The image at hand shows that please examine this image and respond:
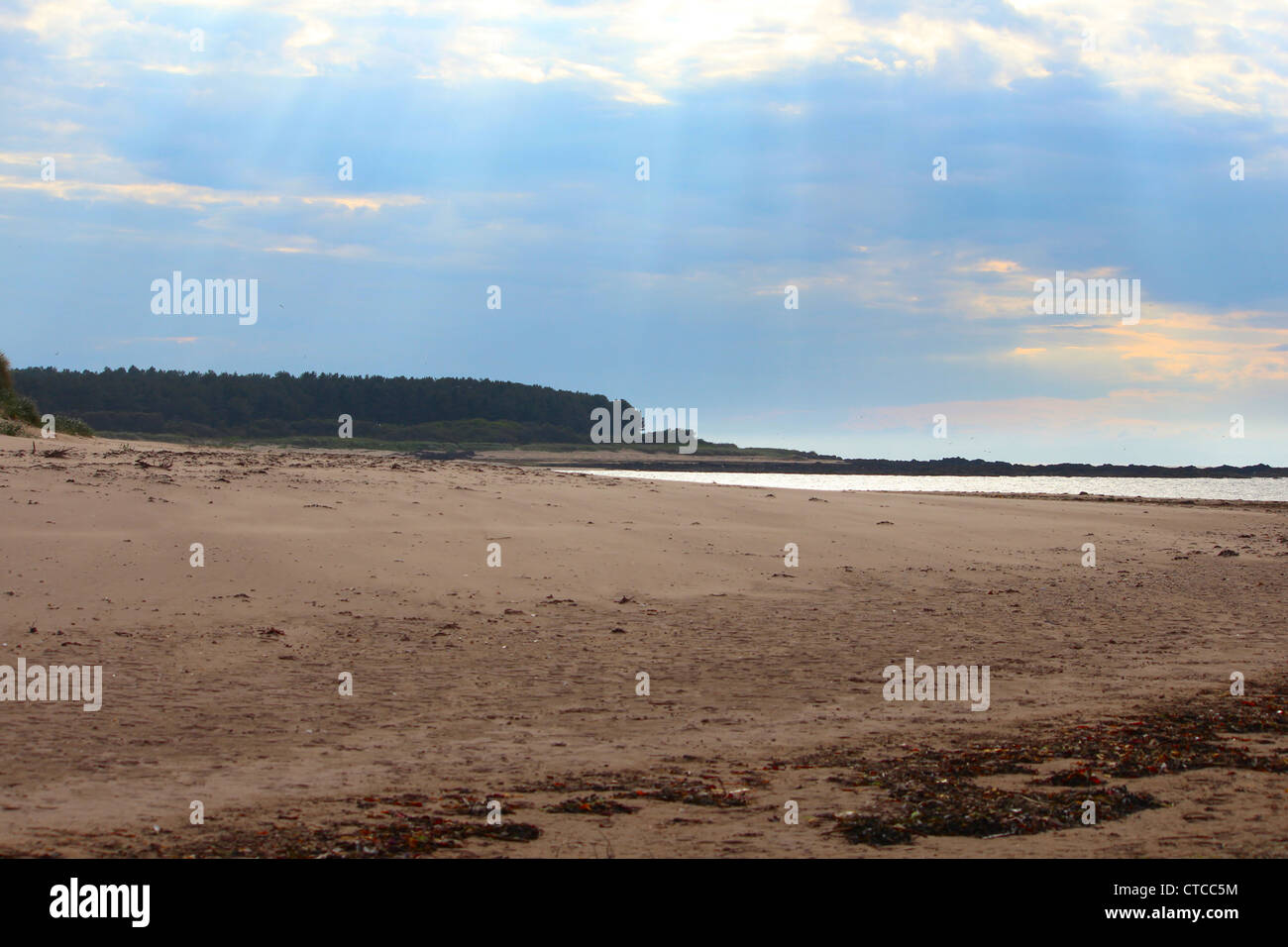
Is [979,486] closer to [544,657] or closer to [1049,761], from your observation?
[544,657]

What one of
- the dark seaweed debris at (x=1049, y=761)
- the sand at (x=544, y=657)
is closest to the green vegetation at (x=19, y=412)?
the sand at (x=544, y=657)

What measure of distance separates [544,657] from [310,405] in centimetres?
6910

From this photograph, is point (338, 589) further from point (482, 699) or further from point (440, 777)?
point (440, 777)

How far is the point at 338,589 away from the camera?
11555 millimetres

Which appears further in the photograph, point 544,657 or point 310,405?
point 310,405

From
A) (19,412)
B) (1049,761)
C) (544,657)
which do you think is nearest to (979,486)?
(19,412)

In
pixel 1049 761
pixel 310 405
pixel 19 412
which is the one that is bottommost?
pixel 1049 761

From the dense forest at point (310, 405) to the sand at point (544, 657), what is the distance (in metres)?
45.2

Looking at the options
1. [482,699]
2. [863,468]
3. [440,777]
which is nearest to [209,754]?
[440,777]

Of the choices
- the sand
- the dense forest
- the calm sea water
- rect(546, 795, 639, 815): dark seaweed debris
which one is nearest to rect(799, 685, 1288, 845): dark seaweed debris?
the sand

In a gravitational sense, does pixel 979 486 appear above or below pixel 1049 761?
above

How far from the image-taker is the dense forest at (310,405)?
63.6 m

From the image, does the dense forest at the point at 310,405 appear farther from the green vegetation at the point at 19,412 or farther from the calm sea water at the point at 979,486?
the green vegetation at the point at 19,412

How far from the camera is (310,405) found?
246 feet
